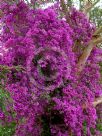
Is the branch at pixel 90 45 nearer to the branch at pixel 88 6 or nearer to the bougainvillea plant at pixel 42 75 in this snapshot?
the bougainvillea plant at pixel 42 75

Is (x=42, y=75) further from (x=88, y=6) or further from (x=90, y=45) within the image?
(x=88, y=6)

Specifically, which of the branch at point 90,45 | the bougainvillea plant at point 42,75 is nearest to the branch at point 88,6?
the branch at point 90,45

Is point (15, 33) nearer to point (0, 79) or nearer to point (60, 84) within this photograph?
point (60, 84)

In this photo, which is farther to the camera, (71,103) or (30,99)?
(71,103)

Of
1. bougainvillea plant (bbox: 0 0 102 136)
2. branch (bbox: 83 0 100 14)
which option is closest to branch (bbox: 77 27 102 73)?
bougainvillea plant (bbox: 0 0 102 136)

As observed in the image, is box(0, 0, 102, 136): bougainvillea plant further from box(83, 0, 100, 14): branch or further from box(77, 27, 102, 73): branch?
box(83, 0, 100, 14): branch

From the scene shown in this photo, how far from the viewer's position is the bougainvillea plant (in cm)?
885

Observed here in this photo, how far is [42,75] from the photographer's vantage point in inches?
357

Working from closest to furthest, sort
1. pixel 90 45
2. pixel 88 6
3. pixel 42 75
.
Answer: pixel 42 75 → pixel 90 45 → pixel 88 6

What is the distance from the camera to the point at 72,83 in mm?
9578

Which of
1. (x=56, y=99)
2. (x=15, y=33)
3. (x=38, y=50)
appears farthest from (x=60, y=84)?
(x=15, y=33)

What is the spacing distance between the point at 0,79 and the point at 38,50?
358cm

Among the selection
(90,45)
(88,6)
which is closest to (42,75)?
(90,45)

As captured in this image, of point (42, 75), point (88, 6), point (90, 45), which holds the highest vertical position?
point (88, 6)
